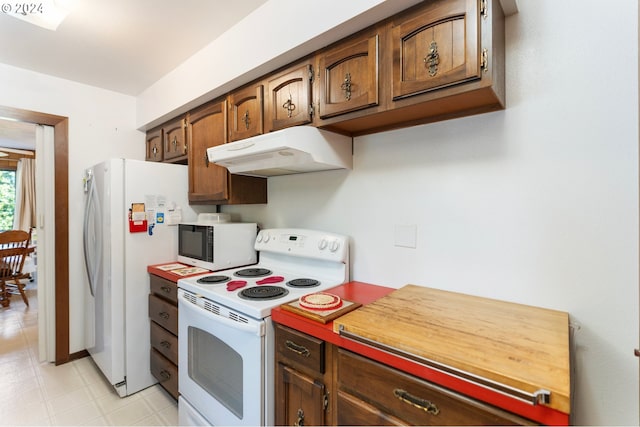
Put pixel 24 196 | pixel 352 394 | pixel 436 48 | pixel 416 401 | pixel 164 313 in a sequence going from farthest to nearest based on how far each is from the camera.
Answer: pixel 24 196, pixel 164 313, pixel 436 48, pixel 352 394, pixel 416 401

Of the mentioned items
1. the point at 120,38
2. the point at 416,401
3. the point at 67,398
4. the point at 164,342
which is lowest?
the point at 67,398

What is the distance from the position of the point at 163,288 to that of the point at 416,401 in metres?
1.73

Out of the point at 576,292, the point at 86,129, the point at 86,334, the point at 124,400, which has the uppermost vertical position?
the point at 86,129

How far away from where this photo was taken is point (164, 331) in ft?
6.44

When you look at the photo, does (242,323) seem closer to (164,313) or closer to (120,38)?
(164,313)

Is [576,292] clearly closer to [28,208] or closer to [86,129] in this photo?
[86,129]

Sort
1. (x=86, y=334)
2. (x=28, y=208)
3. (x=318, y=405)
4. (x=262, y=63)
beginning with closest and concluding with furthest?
(x=318, y=405), (x=262, y=63), (x=86, y=334), (x=28, y=208)

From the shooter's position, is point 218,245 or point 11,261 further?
point 11,261

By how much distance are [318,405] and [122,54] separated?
2520 mm

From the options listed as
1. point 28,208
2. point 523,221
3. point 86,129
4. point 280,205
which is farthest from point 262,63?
point 28,208

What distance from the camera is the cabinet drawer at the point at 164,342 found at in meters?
1.87

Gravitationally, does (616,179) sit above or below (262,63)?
below

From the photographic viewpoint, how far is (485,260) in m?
1.26

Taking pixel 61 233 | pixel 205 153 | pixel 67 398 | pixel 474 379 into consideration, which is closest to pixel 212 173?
pixel 205 153
